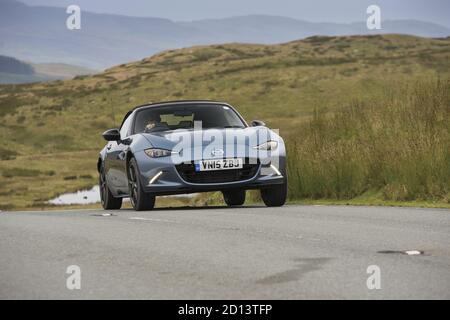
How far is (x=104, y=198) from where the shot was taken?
62.3ft

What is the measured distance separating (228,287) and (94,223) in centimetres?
646

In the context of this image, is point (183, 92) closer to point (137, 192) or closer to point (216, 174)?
point (137, 192)

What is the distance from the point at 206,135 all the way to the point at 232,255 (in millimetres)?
5828

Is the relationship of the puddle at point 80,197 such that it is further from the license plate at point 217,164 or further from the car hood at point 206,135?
the license plate at point 217,164

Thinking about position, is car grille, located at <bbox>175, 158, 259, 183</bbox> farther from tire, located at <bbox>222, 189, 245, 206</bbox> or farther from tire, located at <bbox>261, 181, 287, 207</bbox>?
tire, located at <bbox>222, 189, 245, 206</bbox>

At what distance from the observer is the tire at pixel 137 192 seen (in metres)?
15.8

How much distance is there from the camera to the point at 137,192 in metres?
16.1

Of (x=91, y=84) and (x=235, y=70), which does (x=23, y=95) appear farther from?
(x=235, y=70)

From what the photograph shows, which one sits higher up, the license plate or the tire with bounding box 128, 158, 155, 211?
the license plate

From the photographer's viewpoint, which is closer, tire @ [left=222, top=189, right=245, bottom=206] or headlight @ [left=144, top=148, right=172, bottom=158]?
headlight @ [left=144, top=148, right=172, bottom=158]

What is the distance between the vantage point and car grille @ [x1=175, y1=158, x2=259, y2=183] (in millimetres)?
15430

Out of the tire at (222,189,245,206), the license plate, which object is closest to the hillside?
the tire at (222,189,245,206)

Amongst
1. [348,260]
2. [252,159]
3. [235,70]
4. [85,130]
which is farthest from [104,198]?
[235,70]

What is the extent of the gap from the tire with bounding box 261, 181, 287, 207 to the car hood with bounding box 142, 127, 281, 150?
0.85 meters
